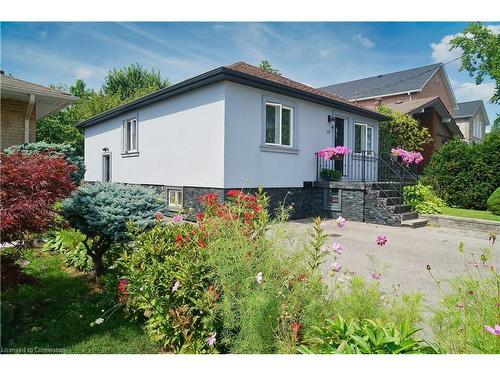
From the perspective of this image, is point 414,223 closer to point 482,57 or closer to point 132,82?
point 482,57

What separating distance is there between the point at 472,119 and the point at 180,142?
23.7 m

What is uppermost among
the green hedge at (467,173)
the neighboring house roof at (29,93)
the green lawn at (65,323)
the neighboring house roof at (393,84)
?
the neighboring house roof at (393,84)

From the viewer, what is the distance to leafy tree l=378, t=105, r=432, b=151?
1441cm

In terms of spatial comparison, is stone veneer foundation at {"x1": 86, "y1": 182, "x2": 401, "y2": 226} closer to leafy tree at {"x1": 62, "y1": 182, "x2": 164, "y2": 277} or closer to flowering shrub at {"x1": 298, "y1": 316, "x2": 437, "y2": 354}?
leafy tree at {"x1": 62, "y1": 182, "x2": 164, "y2": 277}

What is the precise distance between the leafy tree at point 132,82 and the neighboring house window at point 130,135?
17.0 meters

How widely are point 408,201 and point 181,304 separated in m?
9.17

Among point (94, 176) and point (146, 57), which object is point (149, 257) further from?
point (94, 176)

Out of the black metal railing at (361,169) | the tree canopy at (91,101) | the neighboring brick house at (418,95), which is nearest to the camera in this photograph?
the black metal railing at (361,169)

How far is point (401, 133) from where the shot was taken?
1466 centimetres

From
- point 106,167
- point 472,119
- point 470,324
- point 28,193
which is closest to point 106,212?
point 28,193

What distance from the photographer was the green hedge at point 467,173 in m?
9.34

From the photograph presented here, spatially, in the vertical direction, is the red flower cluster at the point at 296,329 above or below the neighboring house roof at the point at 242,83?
below

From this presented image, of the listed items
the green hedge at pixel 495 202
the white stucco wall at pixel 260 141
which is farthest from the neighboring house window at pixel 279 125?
the green hedge at pixel 495 202

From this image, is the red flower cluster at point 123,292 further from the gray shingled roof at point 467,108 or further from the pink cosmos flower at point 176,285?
the gray shingled roof at point 467,108
